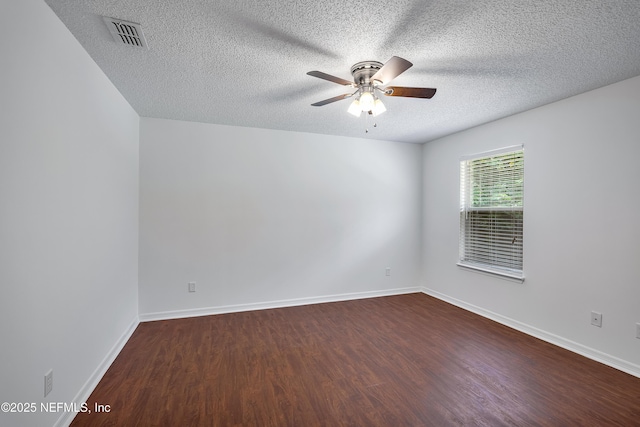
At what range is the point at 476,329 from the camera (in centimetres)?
322

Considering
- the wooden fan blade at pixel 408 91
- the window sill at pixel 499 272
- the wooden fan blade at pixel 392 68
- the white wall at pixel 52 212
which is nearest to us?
the white wall at pixel 52 212

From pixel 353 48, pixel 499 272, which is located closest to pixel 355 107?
pixel 353 48

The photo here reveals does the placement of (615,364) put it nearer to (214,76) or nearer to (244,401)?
(244,401)

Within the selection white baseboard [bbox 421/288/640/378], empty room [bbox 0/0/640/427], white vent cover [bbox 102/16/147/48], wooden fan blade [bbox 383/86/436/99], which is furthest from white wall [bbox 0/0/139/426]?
white baseboard [bbox 421/288/640/378]

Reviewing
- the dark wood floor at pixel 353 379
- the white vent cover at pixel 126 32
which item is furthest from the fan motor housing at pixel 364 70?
the dark wood floor at pixel 353 379

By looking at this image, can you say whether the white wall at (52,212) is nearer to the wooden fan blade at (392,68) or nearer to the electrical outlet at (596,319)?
the wooden fan blade at (392,68)

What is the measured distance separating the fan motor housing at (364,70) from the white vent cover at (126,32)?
4.78ft

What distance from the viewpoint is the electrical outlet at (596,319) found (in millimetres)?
2551

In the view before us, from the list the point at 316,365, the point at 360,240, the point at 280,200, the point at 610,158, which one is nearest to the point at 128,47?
the point at 280,200

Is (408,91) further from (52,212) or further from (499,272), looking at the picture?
(499,272)

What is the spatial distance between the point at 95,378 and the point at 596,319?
4234mm

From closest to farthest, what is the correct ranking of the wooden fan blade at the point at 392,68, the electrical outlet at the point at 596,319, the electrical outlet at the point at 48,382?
1. the electrical outlet at the point at 48,382
2. the wooden fan blade at the point at 392,68
3. the electrical outlet at the point at 596,319

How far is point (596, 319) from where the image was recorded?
8.45ft

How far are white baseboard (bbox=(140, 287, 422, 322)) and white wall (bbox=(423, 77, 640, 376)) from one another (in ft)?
4.43
